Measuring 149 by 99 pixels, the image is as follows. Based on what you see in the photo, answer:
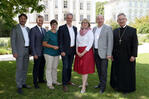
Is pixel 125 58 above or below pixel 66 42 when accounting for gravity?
below

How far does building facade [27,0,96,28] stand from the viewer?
48000 mm

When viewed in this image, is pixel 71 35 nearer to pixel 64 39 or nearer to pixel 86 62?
pixel 64 39

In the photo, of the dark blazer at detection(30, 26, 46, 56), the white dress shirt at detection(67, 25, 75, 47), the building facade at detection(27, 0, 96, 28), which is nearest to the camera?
the dark blazer at detection(30, 26, 46, 56)

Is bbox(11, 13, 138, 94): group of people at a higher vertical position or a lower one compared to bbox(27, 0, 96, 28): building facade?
lower

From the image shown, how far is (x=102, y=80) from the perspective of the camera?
5.71m

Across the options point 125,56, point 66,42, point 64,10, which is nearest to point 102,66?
point 125,56

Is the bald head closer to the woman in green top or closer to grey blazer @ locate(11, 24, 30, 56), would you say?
the woman in green top

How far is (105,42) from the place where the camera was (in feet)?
17.8

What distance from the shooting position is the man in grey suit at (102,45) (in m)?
5.40

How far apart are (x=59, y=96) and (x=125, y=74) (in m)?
2.25

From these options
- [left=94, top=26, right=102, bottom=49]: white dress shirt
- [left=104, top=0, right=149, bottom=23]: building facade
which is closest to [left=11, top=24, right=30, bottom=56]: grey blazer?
[left=94, top=26, right=102, bottom=49]: white dress shirt

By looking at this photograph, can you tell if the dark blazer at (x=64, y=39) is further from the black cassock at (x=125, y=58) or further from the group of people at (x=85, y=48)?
the black cassock at (x=125, y=58)

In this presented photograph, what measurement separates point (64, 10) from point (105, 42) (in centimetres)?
4519

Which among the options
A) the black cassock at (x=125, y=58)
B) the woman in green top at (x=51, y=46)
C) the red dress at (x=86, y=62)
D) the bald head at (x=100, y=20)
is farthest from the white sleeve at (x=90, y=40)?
the woman in green top at (x=51, y=46)
